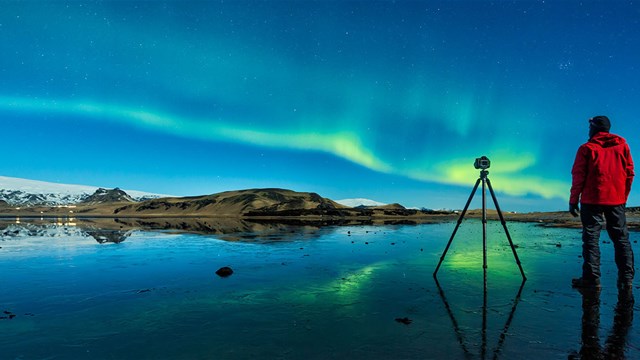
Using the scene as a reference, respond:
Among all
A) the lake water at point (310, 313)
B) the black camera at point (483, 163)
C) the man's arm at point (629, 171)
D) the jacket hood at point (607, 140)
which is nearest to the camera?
the lake water at point (310, 313)

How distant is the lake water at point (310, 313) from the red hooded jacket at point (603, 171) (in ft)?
7.84

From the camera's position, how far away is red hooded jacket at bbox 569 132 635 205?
9.25 metres

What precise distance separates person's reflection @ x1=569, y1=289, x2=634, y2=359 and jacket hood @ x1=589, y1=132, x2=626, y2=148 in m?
3.66

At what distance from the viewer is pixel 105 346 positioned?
567 cm

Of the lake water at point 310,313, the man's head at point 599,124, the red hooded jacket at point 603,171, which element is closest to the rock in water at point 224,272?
the lake water at point 310,313

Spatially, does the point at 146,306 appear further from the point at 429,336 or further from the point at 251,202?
the point at 251,202

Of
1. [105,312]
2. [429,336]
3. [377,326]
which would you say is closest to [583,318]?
[429,336]

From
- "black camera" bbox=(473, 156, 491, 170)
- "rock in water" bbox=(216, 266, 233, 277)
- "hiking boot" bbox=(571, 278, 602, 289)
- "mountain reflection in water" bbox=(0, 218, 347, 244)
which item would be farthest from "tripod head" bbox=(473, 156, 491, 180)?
"mountain reflection in water" bbox=(0, 218, 347, 244)

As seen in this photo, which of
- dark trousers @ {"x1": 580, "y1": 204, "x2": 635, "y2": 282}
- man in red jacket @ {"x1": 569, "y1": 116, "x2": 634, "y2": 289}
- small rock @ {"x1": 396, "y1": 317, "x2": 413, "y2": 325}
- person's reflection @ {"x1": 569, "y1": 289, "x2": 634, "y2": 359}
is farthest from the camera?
man in red jacket @ {"x1": 569, "y1": 116, "x2": 634, "y2": 289}

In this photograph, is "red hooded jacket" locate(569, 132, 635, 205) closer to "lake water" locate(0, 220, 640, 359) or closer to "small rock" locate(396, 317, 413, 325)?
"lake water" locate(0, 220, 640, 359)

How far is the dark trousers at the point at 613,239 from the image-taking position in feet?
29.7

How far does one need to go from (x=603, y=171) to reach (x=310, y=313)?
8236mm

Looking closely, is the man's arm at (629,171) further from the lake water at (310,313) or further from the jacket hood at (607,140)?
the lake water at (310,313)

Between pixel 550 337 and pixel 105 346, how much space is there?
23.0 ft
